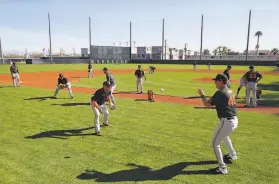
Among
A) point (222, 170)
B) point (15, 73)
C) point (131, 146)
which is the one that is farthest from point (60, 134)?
point (15, 73)

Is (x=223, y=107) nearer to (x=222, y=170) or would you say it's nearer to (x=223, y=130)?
(x=223, y=130)

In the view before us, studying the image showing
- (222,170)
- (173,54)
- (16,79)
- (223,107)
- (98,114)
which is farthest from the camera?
(173,54)

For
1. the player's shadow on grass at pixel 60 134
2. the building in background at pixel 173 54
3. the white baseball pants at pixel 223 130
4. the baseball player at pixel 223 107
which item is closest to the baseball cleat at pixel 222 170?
the white baseball pants at pixel 223 130

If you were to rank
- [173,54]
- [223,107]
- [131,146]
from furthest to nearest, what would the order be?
[173,54], [131,146], [223,107]

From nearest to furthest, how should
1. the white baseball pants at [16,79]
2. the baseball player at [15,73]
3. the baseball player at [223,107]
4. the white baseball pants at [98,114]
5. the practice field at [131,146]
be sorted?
1. the baseball player at [223,107]
2. the practice field at [131,146]
3. the white baseball pants at [98,114]
4. the baseball player at [15,73]
5. the white baseball pants at [16,79]

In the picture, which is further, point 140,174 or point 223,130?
point 140,174

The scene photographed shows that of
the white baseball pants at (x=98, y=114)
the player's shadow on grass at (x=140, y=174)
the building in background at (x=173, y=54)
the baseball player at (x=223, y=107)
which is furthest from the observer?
the building in background at (x=173, y=54)

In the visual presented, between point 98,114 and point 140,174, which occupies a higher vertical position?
point 98,114

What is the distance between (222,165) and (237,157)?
4.09 ft

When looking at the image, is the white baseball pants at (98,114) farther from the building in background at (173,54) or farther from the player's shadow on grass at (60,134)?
the building in background at (173,54)

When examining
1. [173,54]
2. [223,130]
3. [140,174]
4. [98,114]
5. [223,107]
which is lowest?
[140,174]

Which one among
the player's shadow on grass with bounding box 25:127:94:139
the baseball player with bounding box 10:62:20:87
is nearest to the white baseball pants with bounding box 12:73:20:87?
the baseball player with bounding box 10:62:20:87

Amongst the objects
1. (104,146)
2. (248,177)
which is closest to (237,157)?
(248,177)

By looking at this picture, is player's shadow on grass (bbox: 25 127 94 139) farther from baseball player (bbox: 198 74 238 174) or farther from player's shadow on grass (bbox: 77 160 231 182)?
baseball player (bbox: 198 74 238 174)
